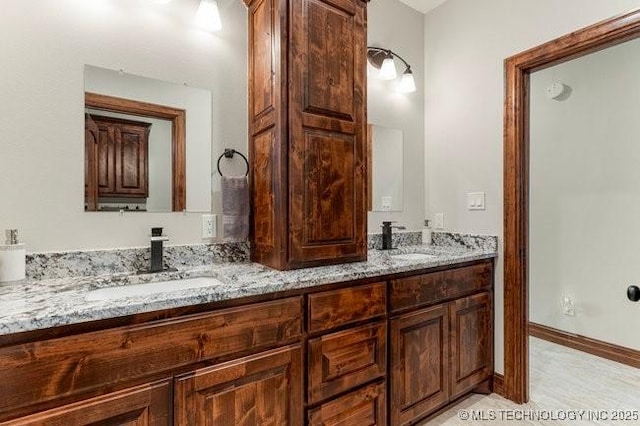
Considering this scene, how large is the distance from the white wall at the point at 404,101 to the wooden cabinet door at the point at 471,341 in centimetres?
73

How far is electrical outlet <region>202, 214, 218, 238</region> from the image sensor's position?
66.1 inches

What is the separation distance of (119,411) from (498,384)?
6.96 ft

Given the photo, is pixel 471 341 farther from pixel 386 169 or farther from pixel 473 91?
pixel 473 91

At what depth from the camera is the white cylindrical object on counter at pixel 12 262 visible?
3.88ft

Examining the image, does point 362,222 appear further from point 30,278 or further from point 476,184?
→ point 30,278

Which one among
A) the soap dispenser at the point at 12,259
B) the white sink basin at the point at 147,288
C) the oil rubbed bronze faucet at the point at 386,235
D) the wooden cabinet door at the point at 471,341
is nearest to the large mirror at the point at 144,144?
the soap dispenser at the point at 12,259

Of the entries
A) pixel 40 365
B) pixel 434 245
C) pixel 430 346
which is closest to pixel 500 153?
pixel 434 245

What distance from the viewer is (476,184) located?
7.47 ft

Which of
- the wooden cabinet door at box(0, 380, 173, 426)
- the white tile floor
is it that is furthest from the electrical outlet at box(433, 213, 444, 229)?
the wooden cabinet door at box(0, 380, 173, 426)

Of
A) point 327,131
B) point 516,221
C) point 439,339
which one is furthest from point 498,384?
point 327,131

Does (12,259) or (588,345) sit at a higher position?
(12,259)

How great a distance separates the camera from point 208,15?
5.26ft

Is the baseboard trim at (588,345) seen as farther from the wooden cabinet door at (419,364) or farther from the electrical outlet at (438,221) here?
the wooden cabinet door at (419,364)

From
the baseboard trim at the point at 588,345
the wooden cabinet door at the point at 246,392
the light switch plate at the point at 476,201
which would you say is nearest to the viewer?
the wooden cabinet door at the point at 246,392
